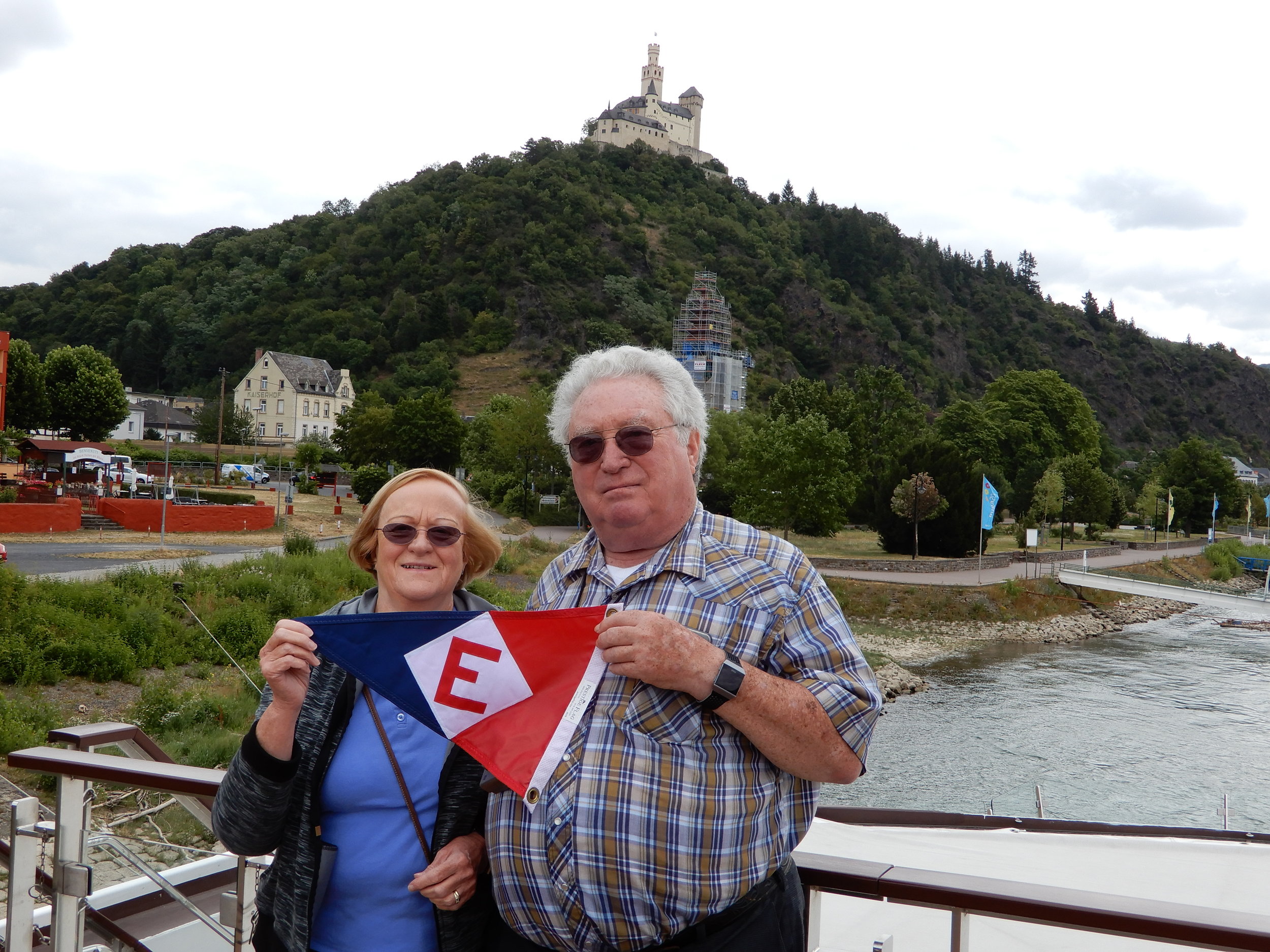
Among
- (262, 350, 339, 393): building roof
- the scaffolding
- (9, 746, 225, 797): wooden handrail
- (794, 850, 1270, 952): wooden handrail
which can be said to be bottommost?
(9, 746, 225, 797): wooden handrail

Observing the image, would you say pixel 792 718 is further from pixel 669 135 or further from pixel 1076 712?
pixel 669 135

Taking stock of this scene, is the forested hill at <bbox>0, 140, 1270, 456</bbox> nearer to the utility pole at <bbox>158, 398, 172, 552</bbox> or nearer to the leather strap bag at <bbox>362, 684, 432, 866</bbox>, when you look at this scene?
the utility pole at <bbox>158, 398, 172, 552</bbox>

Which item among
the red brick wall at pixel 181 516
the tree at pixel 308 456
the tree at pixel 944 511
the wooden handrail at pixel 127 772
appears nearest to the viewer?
the wooden handrail at pixel 127 772

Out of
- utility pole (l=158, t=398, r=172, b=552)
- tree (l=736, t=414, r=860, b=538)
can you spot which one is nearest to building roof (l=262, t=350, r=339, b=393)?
utility pole (l=158, t=398, r=172, b=552)

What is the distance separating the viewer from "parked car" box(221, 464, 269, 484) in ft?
157

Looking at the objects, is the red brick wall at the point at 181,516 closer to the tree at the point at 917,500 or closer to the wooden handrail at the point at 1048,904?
the tree at the point at 917,500

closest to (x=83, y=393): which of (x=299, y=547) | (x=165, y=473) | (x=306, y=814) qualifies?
(x=165, y=473)

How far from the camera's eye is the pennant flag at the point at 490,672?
75.4 inches

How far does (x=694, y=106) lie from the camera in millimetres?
151500

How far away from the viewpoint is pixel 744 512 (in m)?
38.2

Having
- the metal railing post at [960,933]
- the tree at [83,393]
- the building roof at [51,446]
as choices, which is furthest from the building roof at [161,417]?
the metal railing post at [960,933]

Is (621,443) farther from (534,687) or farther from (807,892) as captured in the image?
(807,892)

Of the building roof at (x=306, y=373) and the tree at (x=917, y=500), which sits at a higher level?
the building roof at (x=306, y=373)

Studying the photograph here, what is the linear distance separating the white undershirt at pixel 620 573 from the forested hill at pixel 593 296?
87.7 metres
